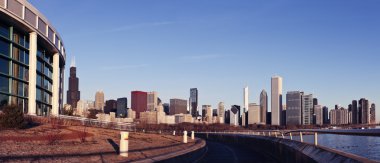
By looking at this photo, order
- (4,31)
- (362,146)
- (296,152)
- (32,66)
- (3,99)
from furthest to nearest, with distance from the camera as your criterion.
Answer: (32,66), (4,31), (3,99), (362,146), (296,152)

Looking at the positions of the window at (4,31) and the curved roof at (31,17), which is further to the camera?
the window at (4,31)

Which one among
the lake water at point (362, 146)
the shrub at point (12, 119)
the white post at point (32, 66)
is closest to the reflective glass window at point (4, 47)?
the white post at point (32, 66)

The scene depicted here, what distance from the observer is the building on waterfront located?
52.8 meters

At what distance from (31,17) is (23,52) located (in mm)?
4868

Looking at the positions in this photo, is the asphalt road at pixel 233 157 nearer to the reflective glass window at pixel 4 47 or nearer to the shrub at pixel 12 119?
the shrub at pixel 12 119

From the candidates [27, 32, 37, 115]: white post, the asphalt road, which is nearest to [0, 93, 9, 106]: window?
[27, 32, 37, 115]: white post

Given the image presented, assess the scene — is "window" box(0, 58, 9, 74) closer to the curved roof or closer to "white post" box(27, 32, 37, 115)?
"white post" box(27, 32, 37, 115)

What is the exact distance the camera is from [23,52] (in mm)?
58969

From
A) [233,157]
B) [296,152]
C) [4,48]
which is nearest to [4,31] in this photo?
[4,48]

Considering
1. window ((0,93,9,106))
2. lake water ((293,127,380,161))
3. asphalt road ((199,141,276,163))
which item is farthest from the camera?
window ((0,93,9,106))

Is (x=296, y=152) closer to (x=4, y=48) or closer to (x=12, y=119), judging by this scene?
(x=12, y=119)

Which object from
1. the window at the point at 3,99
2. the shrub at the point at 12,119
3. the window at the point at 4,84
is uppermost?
the window at the point at 4,84

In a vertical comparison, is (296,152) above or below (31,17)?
below

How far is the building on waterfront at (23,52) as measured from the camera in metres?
52.8
